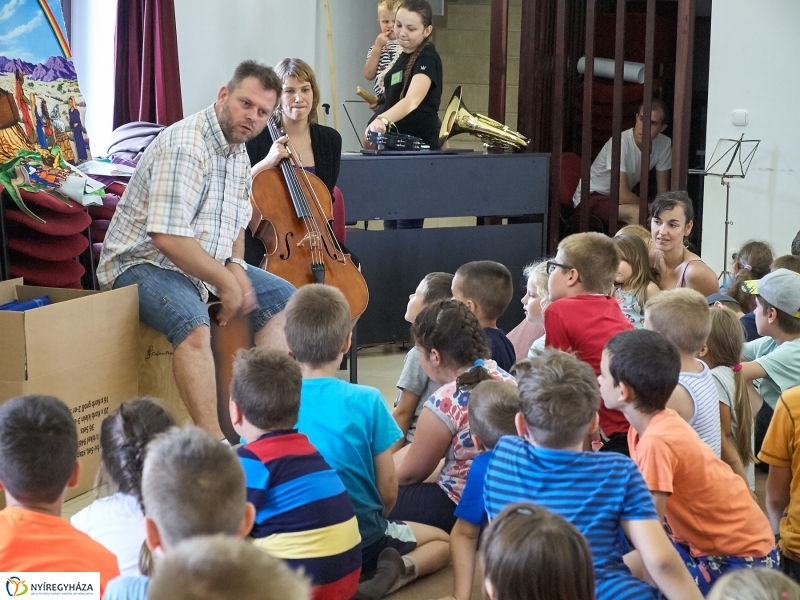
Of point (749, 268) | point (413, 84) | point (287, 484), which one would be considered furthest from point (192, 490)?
point (413, 84)

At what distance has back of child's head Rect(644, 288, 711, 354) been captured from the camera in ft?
8.00

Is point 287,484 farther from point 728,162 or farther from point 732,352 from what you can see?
point 728,162

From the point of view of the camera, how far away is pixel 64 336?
2836mm

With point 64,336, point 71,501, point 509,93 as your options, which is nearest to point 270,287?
point 64,336

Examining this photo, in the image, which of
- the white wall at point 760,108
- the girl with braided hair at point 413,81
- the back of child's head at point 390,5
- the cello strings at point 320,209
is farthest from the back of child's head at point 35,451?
the white wall at point 760,108

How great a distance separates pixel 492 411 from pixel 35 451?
0.96 meters

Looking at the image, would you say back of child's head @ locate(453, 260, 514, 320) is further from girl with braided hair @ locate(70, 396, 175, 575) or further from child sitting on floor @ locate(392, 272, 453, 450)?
girl with braided hair @ locate(70, 396, 175, 575)

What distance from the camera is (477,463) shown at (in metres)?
2.06

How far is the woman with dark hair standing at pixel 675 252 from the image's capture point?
3.78 metres

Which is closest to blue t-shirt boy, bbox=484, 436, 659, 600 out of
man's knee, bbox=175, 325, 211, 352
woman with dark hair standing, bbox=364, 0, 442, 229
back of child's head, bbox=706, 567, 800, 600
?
back of child's head, bbox=706, 567, 800, 600

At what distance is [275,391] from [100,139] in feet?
11.3

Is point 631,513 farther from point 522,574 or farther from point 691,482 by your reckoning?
point 522,574

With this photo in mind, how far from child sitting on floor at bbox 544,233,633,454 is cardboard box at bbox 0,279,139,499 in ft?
4.35

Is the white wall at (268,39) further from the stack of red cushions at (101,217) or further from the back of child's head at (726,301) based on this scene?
the back of child's head at (726,301)
